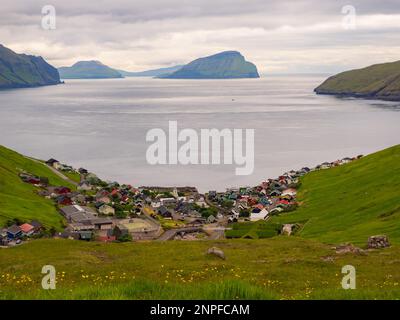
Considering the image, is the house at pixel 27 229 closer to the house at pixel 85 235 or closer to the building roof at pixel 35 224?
the building roof at pixel 35 224

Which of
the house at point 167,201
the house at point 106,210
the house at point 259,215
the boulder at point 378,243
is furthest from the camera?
the house at point 167,201

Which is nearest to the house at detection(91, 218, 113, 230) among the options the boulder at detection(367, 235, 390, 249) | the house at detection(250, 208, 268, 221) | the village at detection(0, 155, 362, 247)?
the village at detection(0, 155, 362, 247)

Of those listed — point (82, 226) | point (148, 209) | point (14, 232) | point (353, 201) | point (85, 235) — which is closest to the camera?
point (14, 232)

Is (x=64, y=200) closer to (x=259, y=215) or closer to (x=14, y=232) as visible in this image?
(x=14, y=232)

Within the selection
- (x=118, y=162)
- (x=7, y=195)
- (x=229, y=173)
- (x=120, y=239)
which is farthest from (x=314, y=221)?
(x=118, y=162)

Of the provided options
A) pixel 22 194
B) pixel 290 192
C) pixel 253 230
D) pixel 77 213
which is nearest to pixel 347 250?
pixel 253 230

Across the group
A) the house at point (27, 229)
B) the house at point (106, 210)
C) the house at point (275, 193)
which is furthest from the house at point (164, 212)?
the house at point (27, 229)
